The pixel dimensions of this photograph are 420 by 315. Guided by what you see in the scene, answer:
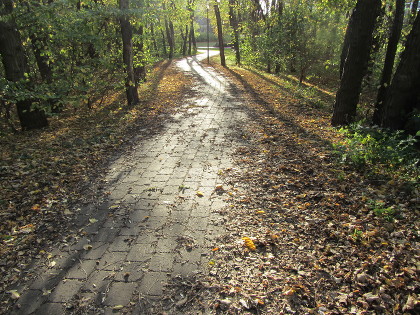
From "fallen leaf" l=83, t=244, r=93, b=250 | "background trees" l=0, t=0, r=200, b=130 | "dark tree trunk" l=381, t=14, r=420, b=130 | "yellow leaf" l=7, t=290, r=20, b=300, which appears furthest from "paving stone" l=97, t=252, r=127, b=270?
"dark tree trunk" l=381, t=14, r=420, b=130

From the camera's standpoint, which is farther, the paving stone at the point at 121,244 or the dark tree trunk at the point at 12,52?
the dark tree trunk at the point at 12,52

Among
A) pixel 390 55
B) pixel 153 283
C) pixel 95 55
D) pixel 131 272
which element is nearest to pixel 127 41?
pixel 95 55

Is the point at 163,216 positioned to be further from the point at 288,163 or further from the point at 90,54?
the point at 90,54

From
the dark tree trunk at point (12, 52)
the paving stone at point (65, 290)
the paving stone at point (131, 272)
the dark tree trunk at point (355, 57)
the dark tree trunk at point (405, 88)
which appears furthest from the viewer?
the dark tree trunk at point (12, 52)

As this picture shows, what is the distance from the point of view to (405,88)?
18.6 ft

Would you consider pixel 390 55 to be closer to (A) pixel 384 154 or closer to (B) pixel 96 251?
(A) pixel 384 154

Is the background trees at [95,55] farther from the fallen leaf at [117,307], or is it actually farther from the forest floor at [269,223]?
the fallen leaf at [117,307]

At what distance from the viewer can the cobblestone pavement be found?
9.66ft

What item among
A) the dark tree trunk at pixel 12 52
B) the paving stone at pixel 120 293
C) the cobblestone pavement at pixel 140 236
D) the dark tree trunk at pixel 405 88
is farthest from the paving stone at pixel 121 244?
the dark tree trunk at pixel 405 88

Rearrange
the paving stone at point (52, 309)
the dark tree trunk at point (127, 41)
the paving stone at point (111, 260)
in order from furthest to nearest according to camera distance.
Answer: the dark tree trunk at point (127, 41), the paving stone at point (111, 260), the paving stone at point (52, 309)

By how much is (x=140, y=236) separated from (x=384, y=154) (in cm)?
429

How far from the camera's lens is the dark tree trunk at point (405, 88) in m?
5.46

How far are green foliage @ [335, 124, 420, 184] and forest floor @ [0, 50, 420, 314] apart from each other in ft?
0.84

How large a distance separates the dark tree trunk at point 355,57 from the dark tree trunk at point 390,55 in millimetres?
414
